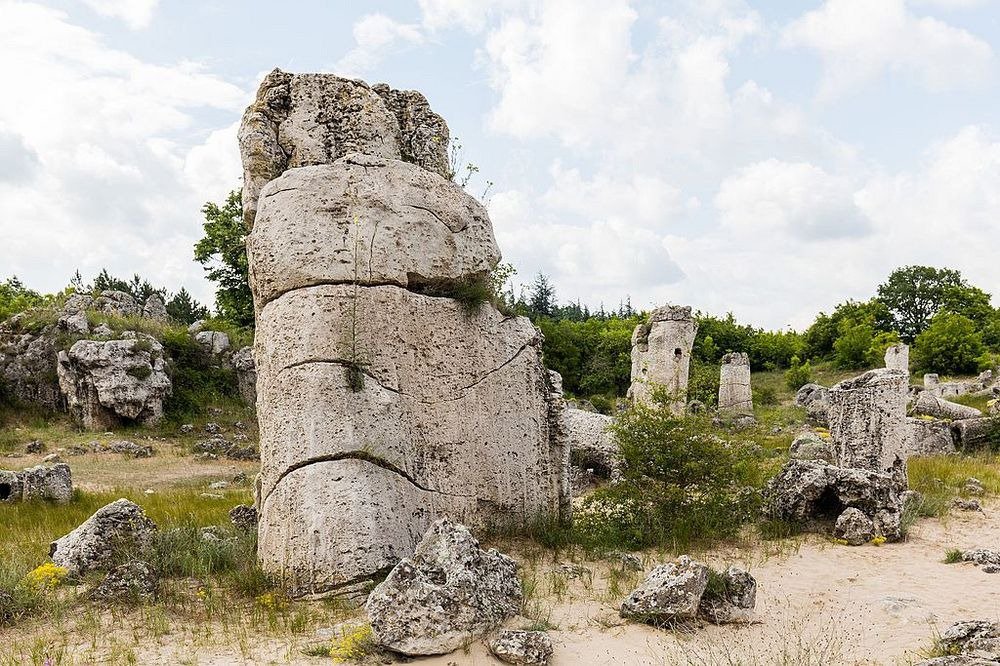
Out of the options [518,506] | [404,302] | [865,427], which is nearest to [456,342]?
[404,302]

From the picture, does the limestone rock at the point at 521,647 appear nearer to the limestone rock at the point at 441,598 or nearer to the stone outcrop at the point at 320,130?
the limestone rock at the point at 441,598

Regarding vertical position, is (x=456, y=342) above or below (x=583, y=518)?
above

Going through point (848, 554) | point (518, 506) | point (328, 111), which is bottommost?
point (848, 554)

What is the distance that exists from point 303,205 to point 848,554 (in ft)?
19.9

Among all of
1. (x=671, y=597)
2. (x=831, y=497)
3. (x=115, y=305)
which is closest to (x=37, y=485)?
(x=671, y=597)

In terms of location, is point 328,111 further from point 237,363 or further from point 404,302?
point 237,363

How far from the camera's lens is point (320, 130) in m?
7.61

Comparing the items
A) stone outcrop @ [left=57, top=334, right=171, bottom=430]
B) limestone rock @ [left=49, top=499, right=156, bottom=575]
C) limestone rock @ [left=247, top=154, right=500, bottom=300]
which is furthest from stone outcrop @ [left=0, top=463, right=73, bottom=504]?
stone outcrop @ [left=57, top=334, right=171, bottom=430]

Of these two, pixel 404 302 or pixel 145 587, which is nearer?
pixel 145 587

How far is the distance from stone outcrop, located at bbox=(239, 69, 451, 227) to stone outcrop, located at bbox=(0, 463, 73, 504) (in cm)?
559

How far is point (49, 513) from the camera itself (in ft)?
31.1

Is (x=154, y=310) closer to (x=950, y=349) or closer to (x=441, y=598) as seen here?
(x=441, y=598)

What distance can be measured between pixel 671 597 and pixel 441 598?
1.66m

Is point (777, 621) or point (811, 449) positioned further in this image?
point (811, 449)
